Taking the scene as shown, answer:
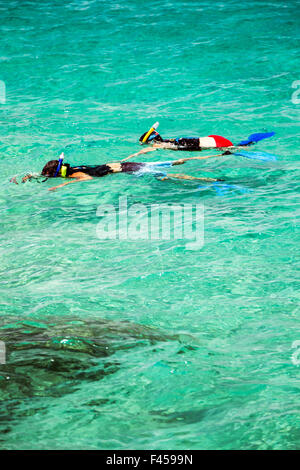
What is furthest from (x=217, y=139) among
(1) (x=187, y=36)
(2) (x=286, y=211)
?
(1) (x=187, y=36)

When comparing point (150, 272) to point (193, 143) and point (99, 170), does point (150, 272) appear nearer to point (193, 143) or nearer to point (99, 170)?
point (99, 170)

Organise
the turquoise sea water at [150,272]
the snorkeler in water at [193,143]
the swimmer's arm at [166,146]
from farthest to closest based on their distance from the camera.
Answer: the swimmer's arm at [166,146], the snorkeler in water at [193,143], the turquoise sea water at [150,272]

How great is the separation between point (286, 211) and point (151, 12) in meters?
11.6

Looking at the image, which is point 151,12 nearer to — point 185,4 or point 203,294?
point 185,4

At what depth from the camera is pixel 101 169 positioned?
24.2 ft

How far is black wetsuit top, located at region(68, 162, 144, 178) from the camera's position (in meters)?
7.31

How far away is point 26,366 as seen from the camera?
3176 mm

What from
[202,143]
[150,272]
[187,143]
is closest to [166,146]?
[187,143]

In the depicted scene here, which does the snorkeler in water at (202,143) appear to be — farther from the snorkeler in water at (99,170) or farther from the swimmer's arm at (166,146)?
the snorkeler in water at (99,170)

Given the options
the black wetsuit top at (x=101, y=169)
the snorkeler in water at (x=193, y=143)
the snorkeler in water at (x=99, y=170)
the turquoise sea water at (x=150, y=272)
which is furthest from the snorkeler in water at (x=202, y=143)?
the black wetsuit top at (x=101, y=169)

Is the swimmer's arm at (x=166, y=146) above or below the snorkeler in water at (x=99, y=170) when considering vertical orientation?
above

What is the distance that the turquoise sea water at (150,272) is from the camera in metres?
2.85

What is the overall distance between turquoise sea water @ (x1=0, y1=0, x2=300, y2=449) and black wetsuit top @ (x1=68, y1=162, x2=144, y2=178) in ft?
0.62

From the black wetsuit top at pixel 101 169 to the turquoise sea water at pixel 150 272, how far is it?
0.62 feet
